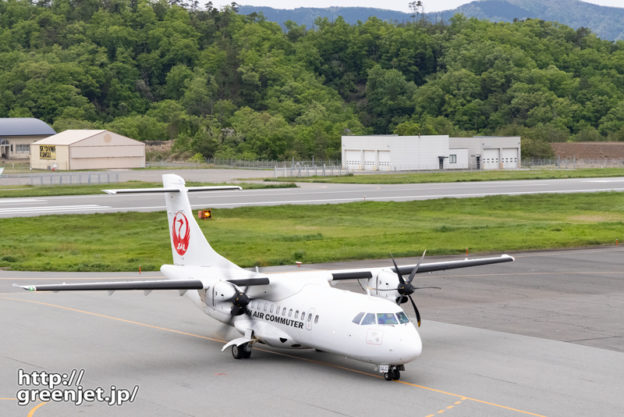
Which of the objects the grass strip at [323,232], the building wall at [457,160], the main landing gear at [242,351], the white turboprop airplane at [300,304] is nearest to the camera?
the white turboprop airplane at [300,304]

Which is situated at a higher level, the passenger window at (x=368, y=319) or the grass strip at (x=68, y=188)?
the grass strip at (x=68, y=188)

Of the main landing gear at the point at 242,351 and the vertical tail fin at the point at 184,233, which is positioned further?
the vertical tail fin at the point at 184,233

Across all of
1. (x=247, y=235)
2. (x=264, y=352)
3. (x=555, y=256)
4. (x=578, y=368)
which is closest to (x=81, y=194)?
(x=247, y=235)

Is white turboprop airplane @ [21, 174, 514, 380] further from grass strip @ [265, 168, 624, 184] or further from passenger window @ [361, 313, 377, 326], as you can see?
grass strip @ [265, 168, 624, 184]

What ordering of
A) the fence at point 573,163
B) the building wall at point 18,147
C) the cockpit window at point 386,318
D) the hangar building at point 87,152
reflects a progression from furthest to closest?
the building wall at point 18,147 < the fence at point 573,163 < the hangar building at point 87,152 < the cockpit window at point 386,318

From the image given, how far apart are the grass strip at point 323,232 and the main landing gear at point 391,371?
72.9 ft

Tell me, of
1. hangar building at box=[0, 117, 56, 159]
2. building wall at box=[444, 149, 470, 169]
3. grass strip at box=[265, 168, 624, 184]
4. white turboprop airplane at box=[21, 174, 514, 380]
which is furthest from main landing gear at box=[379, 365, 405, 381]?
hangar building at box=[0, 117, 56, 159]

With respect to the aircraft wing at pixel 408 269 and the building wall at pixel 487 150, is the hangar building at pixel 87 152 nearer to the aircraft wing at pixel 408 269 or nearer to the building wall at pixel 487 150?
the building wall at pixel 487 150

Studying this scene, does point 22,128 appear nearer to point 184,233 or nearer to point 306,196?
point 306,196

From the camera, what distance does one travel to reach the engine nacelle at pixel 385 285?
26.5 meters

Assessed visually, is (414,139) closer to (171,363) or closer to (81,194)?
(81,194)

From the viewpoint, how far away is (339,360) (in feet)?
83.7

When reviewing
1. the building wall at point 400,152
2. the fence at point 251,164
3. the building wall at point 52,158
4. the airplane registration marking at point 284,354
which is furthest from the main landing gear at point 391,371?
the fence at point 251,164

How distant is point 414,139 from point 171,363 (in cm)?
11298
